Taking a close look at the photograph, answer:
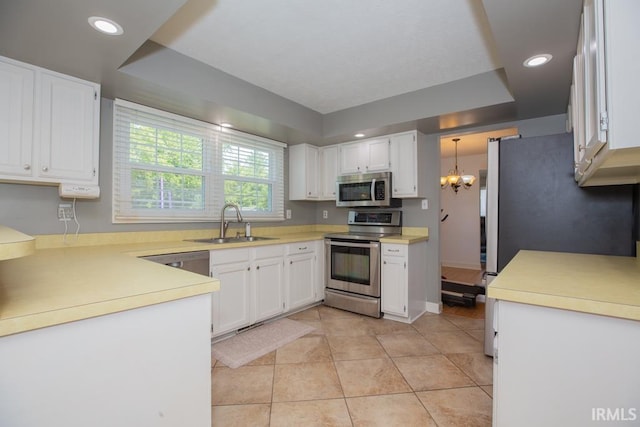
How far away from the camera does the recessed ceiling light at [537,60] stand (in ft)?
5.96

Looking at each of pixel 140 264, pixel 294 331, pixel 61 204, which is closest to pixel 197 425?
pixel 140 264

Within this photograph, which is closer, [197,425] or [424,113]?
[197,425]

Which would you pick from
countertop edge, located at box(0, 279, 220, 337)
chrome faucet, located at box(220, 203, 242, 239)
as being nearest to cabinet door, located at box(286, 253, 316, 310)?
chrome faucet, located at box(220, 203, 242, 239)

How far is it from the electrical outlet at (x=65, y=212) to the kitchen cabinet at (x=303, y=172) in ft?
7.83

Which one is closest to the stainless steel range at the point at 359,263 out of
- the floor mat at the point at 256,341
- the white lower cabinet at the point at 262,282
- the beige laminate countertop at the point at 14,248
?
the white lower cabinet at the point at 262,282

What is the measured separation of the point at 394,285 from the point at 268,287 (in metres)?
1.35

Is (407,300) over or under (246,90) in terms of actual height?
under

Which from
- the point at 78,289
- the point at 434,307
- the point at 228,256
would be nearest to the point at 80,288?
the point at 78,289

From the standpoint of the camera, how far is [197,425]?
44.9 inches

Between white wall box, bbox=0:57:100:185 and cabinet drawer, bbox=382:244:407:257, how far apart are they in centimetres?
269

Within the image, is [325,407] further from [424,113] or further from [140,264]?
[424,113]

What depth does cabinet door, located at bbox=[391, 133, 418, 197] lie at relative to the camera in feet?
11.0

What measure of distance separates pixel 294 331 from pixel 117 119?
96.8 inches

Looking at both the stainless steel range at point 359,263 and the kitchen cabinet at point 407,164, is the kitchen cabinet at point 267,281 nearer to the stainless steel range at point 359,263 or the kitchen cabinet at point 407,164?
the stainless steel range at point 359,263
